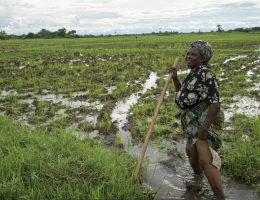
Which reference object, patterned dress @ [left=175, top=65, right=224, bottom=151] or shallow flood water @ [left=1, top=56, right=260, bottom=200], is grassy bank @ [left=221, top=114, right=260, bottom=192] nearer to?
shallow flood water @ [left=1, top=56, right=260, bottom=200]

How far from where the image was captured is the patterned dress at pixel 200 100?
2061mm

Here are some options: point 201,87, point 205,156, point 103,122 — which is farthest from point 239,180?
point 103,122

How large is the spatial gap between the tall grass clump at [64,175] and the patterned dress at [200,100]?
35.8 inches

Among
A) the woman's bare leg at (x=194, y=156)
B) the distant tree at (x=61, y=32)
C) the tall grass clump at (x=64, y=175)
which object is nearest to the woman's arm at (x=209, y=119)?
the woman's bare leg at (x=194, y=156)

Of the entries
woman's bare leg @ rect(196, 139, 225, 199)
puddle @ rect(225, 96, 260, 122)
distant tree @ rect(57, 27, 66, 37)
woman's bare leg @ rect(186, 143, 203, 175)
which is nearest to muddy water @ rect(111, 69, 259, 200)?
woman's bare leg @ rect(186, 143, 203, 175)

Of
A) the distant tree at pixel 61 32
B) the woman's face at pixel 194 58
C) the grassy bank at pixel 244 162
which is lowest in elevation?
the grassy bank at pixel 244 162

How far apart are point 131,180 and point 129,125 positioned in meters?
2.04

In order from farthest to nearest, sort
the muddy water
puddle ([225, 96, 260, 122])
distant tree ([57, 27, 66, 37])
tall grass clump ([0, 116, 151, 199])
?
distant tree ([57, 27, 66, 37]) < puddle ([225, 96, 260, 122]) < the muddy water < tall grass clump ([0, 116, 151, 199])

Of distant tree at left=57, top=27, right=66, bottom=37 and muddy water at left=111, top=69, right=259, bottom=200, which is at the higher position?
distant tree at left=57, top=27, right=66, bottom=37

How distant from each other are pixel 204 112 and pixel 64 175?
165 centimetres

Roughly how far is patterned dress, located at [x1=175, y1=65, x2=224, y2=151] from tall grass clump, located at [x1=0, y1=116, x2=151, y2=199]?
910 millimetres

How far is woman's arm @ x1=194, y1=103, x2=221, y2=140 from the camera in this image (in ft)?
6.69

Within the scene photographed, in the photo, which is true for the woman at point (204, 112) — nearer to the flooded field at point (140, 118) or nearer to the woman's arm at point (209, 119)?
the woman's arm at point (209, 119)

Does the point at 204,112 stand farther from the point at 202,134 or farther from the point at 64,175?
the point at 64,175
